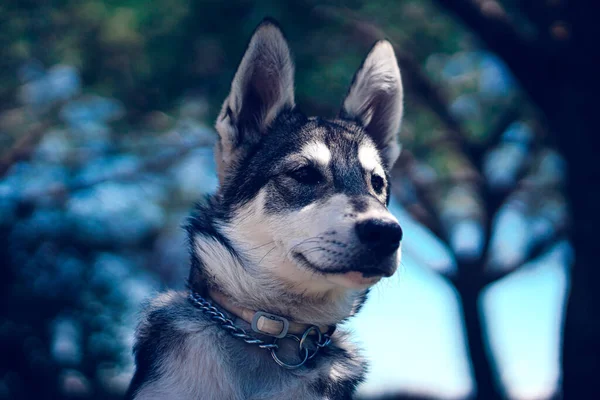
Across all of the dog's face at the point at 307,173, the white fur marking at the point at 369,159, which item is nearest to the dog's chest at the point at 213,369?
the dog's face at the point at 307,173

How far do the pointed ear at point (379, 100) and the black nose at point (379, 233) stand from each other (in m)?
1.37

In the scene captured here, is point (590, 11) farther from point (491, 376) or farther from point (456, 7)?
point (491, 376)

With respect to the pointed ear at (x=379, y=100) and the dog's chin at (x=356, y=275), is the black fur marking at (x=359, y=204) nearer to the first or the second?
the dog's chin at (x=356, y=275)

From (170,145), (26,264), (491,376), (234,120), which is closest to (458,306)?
(491,376)

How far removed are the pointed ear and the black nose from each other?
1.37 metres

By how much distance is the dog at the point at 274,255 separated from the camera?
2898 mm

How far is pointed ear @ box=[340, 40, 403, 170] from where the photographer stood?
3.94m

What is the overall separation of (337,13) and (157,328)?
7.46 meters

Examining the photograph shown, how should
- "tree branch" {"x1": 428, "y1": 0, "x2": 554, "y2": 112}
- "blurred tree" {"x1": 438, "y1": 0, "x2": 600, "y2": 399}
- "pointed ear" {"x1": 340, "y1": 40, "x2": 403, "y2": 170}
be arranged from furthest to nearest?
"tree branch" {"x1": 428, "y1": 0, "x2": 554, "y2": 112} → "blurred tree" {"x1": 438, "y1": 0, "x2": 600, "y2": 399} → "pointed ear" {"x1": 340, "y1": 40, "x2": 403, "y2": 170}

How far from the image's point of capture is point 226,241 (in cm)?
336

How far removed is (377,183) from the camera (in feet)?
12.1

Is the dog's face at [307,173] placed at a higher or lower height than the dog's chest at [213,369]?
higher

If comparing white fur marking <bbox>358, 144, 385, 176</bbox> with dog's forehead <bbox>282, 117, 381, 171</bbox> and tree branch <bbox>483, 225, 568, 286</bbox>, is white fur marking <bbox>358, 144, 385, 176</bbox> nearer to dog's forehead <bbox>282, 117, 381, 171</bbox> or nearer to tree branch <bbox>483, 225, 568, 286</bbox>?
dog's forehead <bbox>282, 117, 381, 171</bbox>

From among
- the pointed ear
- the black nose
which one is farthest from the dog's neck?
the pointed ear
